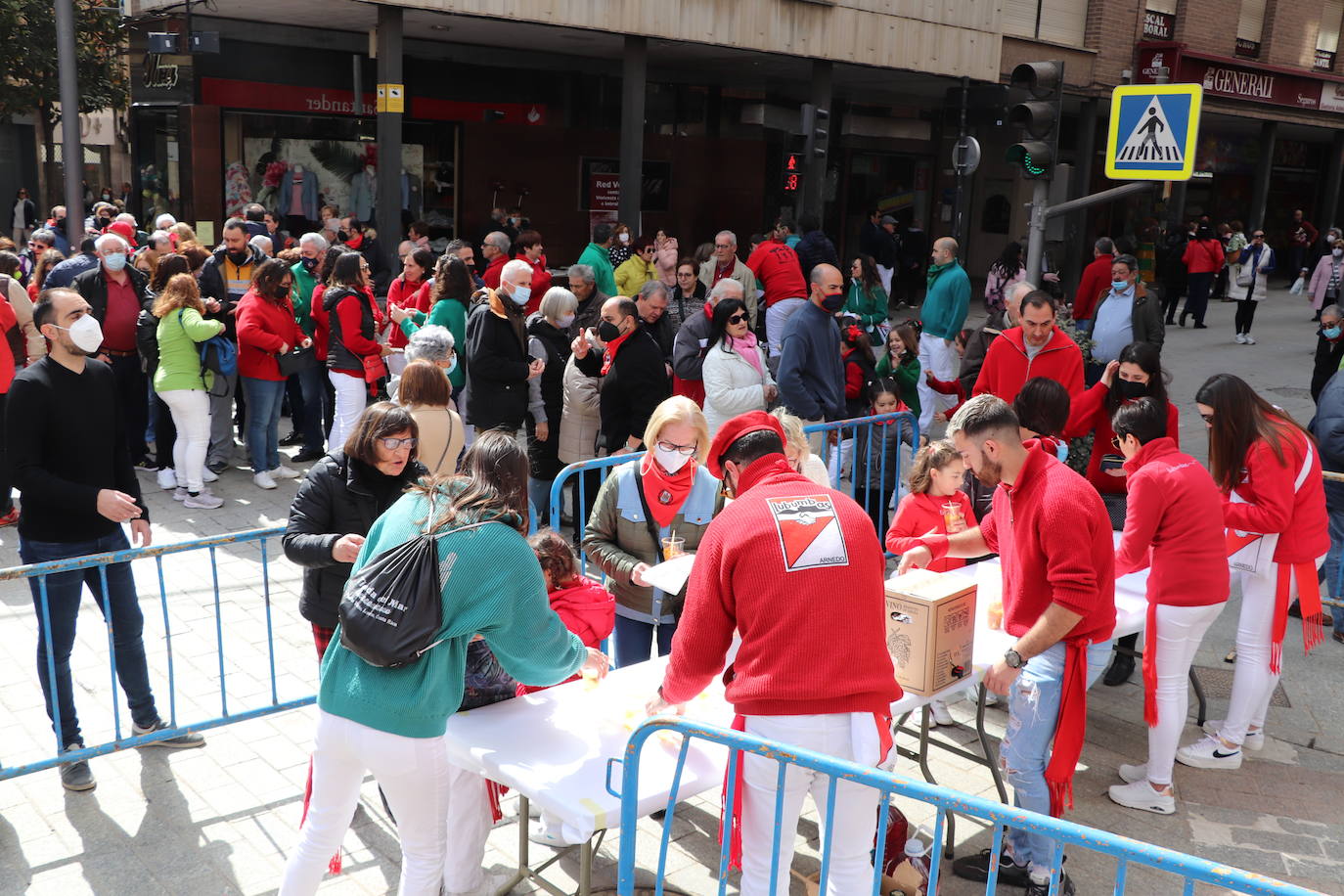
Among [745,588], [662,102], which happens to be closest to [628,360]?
[745,588]

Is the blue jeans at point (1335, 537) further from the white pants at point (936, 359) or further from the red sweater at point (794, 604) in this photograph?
the red sweater at point (794, 604)

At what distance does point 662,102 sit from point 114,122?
12.8 m

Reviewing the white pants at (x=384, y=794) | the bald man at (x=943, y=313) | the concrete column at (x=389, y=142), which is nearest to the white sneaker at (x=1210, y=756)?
the white pants at (x=384, y=794)

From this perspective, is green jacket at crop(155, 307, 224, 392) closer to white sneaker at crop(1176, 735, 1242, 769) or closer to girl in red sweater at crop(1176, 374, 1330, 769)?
girl in red sweater at crop(1176, 374, 1330, 769)

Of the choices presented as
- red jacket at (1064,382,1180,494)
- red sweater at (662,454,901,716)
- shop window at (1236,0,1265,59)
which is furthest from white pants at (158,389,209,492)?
shop window at (1236,0,1265,59)

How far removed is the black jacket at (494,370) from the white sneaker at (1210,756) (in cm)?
460

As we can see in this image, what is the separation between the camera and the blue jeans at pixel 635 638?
5102mm

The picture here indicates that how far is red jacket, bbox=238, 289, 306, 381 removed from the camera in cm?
902

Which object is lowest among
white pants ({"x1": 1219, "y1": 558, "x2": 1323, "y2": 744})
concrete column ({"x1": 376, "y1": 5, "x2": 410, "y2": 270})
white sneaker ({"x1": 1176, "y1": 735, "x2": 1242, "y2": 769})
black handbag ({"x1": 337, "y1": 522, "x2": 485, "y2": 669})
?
white sneaker ({"x1": 1176, "y1": 735, "x2": 1242, "y2": 769})

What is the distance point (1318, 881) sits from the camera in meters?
4.61

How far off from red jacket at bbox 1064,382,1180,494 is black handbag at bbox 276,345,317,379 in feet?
19.2

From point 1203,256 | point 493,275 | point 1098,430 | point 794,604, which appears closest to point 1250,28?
point 1203,256

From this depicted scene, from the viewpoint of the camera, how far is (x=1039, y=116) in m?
8.45

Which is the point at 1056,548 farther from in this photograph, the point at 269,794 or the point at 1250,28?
the point at 1250,28
